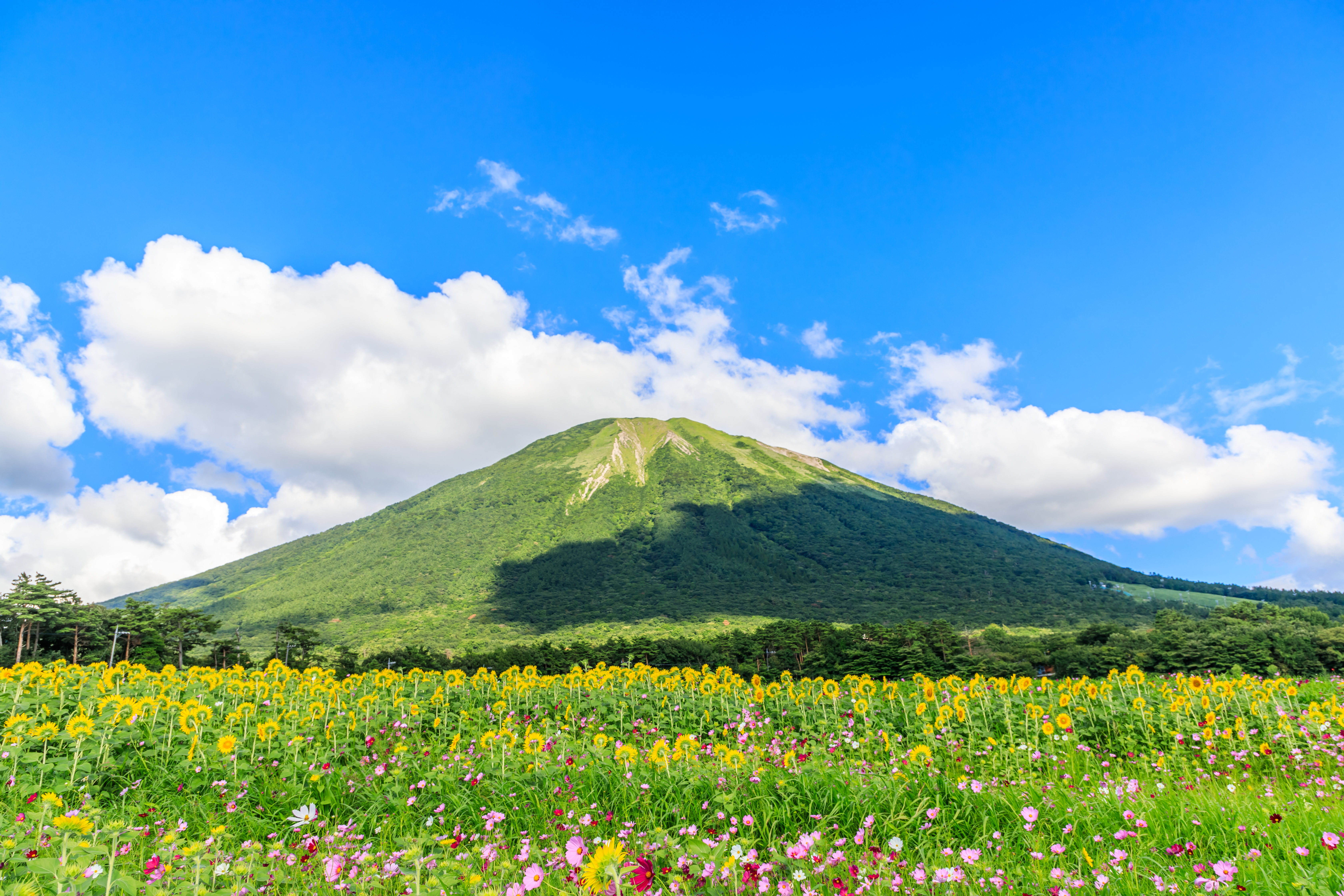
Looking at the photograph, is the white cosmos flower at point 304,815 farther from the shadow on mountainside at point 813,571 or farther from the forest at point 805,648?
the shadow on mountainside at point 813,571

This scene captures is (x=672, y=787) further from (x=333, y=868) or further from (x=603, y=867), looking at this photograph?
(x=603, y=867)

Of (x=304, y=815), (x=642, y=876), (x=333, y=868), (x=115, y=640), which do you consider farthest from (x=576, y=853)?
(x=115, y=640)

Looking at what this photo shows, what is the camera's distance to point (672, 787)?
4.42m

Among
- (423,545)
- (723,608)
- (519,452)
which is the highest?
(519,452)

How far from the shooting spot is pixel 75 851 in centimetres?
266

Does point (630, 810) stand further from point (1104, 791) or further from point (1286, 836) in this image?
point (1286, 836)

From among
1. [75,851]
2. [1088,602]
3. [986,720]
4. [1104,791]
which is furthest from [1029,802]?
[1088,602]

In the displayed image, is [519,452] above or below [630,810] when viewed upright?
above

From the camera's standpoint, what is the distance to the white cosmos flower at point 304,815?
378 centimetres

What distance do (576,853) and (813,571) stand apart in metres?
105

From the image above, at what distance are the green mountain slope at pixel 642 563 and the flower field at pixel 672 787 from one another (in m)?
60.8

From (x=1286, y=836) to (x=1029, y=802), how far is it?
122 cm

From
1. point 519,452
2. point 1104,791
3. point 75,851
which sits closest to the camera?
point 75,851

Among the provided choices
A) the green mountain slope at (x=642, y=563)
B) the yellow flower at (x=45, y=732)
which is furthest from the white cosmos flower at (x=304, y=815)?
the green mountain slope at (x=642, y=563)
